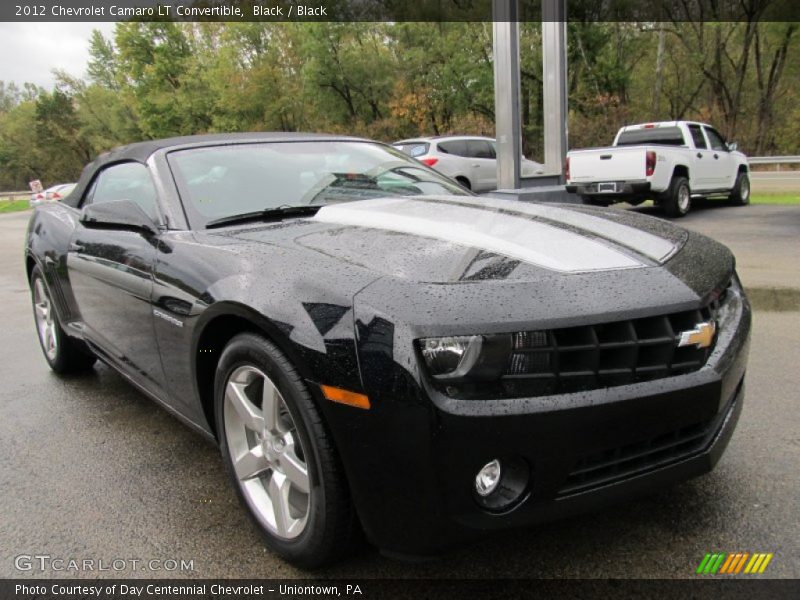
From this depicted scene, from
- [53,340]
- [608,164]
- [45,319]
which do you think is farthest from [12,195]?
[53,340]

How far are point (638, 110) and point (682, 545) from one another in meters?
41.5

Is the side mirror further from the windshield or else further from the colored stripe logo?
the colored stripe logo

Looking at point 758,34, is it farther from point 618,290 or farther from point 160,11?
point 618,290

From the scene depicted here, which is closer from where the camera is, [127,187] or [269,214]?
[269,214]

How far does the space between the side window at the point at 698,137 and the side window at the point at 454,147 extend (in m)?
5.47

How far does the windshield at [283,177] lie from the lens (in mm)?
2660

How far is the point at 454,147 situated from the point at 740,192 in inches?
264

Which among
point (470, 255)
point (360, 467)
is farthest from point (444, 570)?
point (470, 255)

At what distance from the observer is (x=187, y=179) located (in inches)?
107

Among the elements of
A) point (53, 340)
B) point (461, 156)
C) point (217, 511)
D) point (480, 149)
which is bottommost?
point (217, 511)

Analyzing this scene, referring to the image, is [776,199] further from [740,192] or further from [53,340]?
[53,340]

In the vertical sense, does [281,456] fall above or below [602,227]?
below

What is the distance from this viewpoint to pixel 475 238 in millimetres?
2070

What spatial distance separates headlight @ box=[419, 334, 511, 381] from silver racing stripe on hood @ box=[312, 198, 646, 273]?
365 mm
